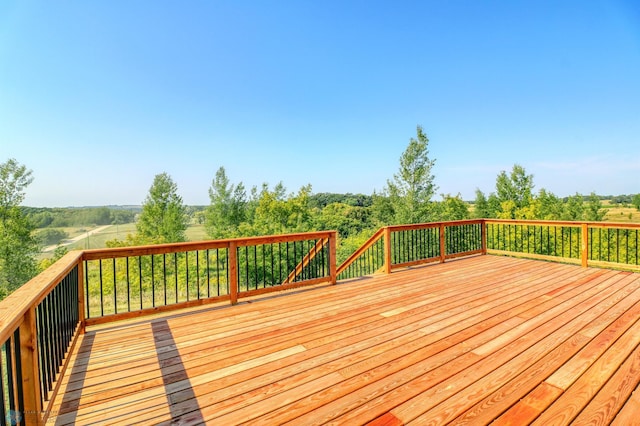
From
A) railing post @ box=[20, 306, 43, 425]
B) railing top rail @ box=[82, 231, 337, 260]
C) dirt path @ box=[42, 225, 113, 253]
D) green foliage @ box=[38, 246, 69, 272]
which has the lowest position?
green foliage @ box=[38, 246, 69, 272]

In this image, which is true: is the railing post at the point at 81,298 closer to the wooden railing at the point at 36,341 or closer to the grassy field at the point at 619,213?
the wooden railing at the point at 36,341

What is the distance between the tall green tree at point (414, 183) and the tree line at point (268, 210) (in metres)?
0.05

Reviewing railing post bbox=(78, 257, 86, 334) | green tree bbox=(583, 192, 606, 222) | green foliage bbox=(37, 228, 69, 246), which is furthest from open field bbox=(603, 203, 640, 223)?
green foliage bbox=(37, 228, 69, 246)

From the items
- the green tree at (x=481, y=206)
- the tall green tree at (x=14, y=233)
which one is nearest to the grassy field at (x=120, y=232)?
the green tree at (x=481, y=206)

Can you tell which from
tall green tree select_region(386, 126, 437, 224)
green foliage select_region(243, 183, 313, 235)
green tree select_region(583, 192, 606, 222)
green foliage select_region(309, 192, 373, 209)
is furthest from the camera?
green foliage select_region(309, 192, 373, 209)

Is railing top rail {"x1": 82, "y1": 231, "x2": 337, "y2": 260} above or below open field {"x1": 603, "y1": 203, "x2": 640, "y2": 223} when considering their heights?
above

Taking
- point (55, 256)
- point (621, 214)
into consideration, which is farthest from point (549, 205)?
point (55, 256)

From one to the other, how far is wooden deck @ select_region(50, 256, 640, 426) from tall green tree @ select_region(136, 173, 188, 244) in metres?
22.3

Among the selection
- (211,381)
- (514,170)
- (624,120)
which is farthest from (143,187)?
(624,120)

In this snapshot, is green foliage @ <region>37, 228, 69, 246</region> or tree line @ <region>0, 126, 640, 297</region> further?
green foliage @ <region>37, 228, 69, 246</region>

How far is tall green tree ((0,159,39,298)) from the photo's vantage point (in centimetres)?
1800

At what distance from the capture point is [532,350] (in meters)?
2.24

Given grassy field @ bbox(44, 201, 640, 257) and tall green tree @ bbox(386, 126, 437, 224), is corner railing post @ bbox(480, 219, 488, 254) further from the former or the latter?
grassy field @ bbox(44, 201, 640, 257)

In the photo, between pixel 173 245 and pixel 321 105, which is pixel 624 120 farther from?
pixel 173 245
